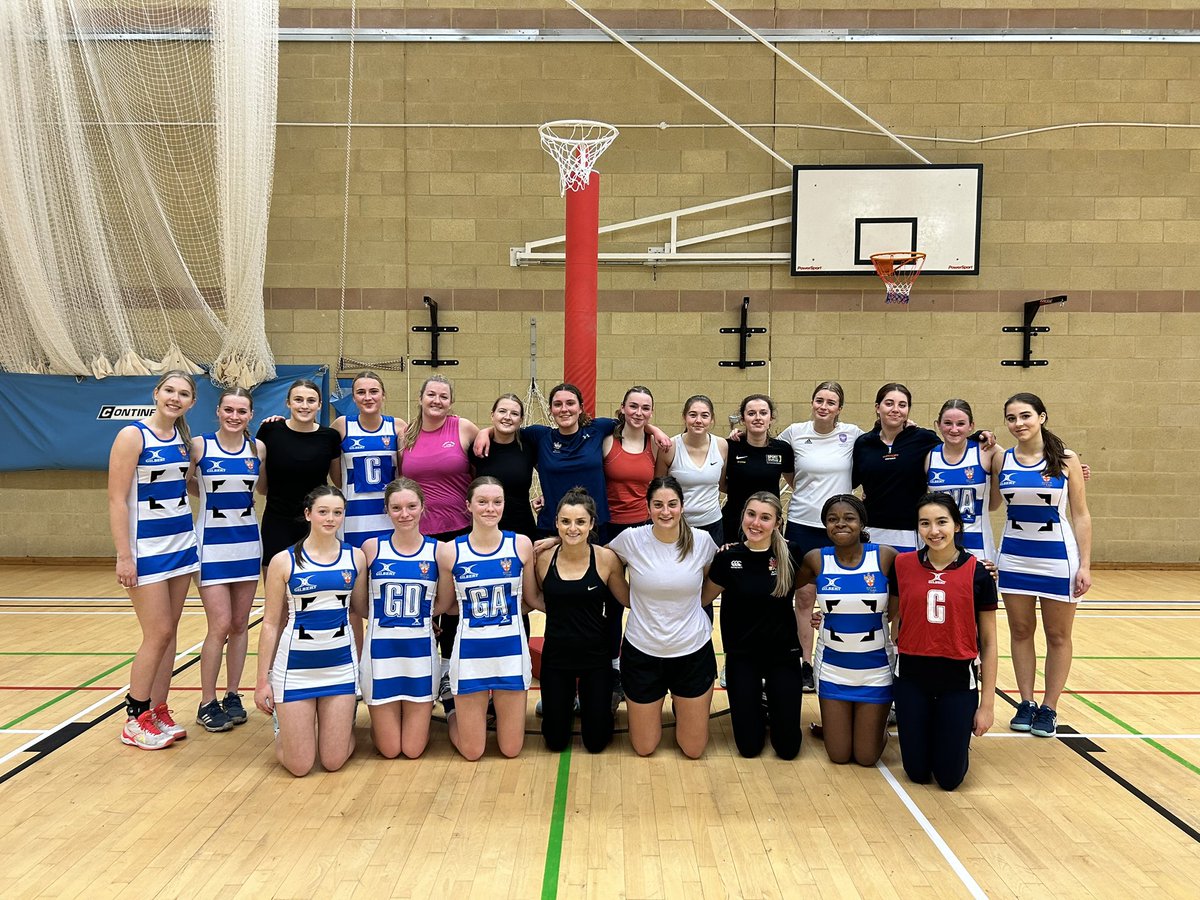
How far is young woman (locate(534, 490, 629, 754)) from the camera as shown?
3887mm

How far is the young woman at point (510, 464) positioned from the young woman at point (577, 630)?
1.35 feet

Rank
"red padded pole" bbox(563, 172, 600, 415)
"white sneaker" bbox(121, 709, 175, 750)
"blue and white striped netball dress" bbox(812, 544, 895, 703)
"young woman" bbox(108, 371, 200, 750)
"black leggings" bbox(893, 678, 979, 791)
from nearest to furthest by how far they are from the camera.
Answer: "black leggings" bbox(893, 678, 979, 791), "blue and white striped netball dress" bbox(812, 544, 895, 703), "young woman" bbox(108, 371, 200, 750), "white sneaker" bbox(121, 709, 175, 750), "red padded pole" bbox(563, 172, 600, 415)

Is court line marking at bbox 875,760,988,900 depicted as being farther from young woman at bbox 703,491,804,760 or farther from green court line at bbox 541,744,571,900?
green court line at bbox 541,744,571,900

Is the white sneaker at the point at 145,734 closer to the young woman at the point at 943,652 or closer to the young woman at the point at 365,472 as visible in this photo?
the young woman at the point at 365,472

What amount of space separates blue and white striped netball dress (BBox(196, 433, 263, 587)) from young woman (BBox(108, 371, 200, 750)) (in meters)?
0.09

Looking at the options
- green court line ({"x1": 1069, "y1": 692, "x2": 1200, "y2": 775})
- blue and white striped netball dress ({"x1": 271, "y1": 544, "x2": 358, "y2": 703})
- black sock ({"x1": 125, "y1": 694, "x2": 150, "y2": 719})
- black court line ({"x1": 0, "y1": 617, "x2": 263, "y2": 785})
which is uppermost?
blue and white striped netball dress ({"x1": 271, "y1": 544, "x2": 358, "y2": 703})

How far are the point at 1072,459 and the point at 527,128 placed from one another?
641 centimetres

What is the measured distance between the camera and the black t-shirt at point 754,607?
382 centimetres

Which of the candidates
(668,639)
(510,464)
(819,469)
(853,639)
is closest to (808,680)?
(853,639)

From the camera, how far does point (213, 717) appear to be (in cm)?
421

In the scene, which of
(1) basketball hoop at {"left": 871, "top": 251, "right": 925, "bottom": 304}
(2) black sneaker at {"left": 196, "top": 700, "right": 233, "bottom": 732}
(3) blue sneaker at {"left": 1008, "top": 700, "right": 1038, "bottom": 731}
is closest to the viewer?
(2) black sneaker at {"left": 196, "top": 700, "right": 233, "bottom": 732}

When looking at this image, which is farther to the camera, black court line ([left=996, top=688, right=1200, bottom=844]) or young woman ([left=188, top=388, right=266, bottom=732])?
young woman ([left=188, top=388, right=266, bottom=732])

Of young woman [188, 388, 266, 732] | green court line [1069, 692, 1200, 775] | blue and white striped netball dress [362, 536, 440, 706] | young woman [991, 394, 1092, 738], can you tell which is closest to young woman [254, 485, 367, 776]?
blue and white striped netball dress [362, 536, 440, 706]

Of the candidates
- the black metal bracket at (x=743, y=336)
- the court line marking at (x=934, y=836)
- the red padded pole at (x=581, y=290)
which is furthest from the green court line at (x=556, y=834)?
the black metal bracket at (x=743, y=336)
